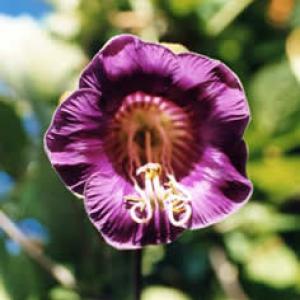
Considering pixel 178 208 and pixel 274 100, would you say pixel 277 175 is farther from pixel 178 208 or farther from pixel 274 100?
pixel 178 208

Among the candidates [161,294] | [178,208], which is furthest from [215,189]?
[161,294]

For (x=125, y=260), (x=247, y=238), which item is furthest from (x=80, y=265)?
(x=247, y=238)

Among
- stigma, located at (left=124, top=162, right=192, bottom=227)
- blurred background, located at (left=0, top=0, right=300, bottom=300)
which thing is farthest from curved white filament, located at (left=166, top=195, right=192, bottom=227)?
blurred background, located at (left=0, top=0, right=300, bottom=300)

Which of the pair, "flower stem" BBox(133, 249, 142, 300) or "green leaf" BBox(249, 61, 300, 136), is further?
"green leaf" BBox(249, 61, 300, 136)

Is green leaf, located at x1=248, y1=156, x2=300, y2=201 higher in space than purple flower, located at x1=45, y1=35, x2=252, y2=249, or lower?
lower

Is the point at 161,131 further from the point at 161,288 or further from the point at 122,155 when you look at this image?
the point at 161,288

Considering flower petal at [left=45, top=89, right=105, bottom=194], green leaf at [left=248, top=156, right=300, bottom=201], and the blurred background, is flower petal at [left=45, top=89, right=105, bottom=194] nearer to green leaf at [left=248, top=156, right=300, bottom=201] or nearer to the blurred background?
the blurred background
